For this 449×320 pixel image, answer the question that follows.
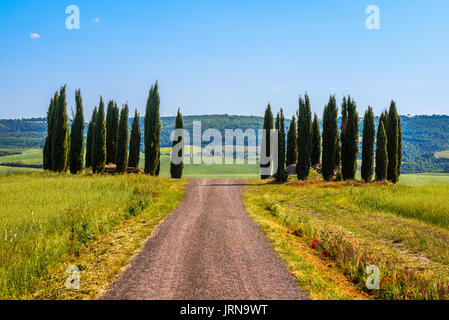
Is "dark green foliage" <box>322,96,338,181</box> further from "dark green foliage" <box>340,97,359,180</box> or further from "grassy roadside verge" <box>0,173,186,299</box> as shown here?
"grassy roadside verge" <box>0,173,186,299</box>

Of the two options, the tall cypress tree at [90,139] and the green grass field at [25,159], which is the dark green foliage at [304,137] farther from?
the green grass field at [25,159]

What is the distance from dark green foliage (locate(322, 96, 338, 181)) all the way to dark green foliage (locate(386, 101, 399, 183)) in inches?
300

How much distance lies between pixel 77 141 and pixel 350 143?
36.7m

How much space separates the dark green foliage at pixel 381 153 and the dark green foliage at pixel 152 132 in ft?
95.9

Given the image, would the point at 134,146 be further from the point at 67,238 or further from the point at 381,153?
the point at 67,238

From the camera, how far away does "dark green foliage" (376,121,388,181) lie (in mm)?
39094

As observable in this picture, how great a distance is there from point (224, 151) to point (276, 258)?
130 m

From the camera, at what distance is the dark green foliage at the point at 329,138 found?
41812mm

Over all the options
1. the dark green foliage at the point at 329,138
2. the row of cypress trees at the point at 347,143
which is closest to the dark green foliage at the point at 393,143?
the row of cypress trees at the point at 347,143

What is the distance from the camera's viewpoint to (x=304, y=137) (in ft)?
132

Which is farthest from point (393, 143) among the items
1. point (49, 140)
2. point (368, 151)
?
point (49, 140)

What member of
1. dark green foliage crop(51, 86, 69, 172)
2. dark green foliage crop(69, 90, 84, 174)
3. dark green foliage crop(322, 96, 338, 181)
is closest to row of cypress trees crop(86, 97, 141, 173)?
dark green foliage crop(69, 90, 84, 174)

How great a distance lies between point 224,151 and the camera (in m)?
140
